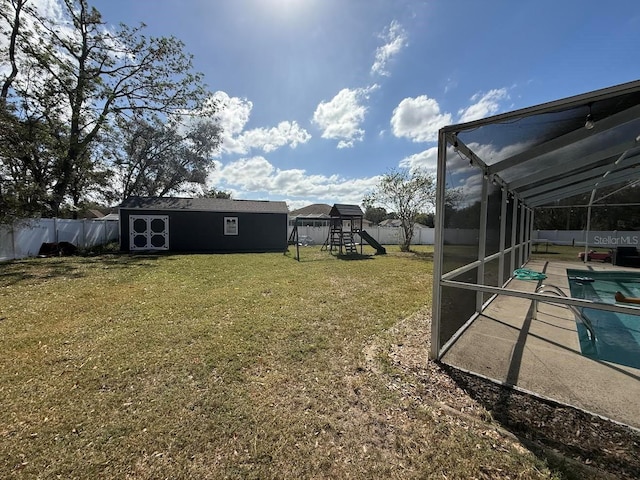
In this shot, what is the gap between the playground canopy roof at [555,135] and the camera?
89.1 inches

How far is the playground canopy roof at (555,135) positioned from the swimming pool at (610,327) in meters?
1.68

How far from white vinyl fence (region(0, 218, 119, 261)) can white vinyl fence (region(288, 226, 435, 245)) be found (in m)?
12.1

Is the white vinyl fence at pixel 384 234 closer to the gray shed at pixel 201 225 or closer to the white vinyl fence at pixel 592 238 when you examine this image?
the gray shed at pixel 201 225

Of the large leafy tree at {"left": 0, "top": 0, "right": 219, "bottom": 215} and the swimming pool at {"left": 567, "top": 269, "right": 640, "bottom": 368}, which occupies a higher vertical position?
the large leafy tree at {"left": 0, "top": 0, "right": 219, "bottom": 215}

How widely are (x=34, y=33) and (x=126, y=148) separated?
311 inches

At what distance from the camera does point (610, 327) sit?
445 cm

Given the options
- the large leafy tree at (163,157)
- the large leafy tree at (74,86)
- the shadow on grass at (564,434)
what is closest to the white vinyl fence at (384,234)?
the large leafy tree at (163,157)

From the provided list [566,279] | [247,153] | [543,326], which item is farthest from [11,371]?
[247,153]

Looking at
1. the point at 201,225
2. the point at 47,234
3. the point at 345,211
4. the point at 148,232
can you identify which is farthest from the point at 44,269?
the point at 345,211

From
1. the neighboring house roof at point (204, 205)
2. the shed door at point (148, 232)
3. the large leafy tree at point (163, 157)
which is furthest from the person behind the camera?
the large leafy tree at point (163, 157)

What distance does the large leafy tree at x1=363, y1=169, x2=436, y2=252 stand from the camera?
16.8 m

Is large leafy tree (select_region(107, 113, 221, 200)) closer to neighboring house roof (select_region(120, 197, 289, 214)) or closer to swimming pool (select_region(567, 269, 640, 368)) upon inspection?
neighboring house roof (select_region(120, 197, 289, 214))

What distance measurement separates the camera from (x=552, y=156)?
4.23 metres

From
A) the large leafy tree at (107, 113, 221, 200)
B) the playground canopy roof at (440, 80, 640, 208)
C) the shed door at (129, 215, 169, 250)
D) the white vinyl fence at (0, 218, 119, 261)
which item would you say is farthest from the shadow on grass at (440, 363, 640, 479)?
the large leafy tree at (107, 113, 221, 200)
